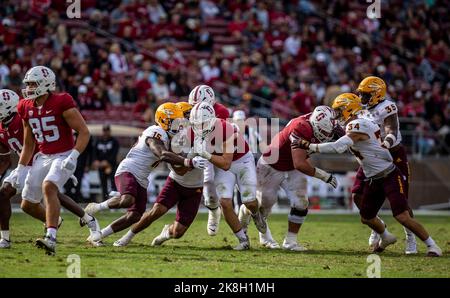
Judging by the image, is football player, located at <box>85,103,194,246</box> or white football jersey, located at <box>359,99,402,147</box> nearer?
football player, located at <box>85,103,194,246</box>

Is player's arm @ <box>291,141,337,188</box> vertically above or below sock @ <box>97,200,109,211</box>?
above

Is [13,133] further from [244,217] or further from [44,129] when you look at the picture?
[244,217]

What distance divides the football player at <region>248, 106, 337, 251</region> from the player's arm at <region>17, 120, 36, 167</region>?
3023 mm

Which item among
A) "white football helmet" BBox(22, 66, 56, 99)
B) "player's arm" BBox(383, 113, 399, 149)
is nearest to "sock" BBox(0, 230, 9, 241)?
"white football helmet" BBox(22, 66, 56, 99)

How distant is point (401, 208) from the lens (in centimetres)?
1100

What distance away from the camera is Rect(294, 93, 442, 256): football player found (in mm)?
10984

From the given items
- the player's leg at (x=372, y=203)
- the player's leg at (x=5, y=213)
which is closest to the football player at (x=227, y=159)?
the player's leg at (x=372, y=203)

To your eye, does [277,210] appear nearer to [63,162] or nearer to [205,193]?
[205,193]

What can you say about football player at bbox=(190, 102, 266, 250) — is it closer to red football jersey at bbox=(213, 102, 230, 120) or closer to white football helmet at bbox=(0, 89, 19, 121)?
red football jersey at bbox=(213, 102, 230, 120)

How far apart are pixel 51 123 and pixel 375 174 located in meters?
3.94

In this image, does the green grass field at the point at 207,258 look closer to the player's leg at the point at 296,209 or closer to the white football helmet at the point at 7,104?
the player's leg at the point at 296,209

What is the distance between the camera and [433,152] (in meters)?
21.3

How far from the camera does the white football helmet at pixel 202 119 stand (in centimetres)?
1105

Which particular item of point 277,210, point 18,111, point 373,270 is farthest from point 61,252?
point 277,210
